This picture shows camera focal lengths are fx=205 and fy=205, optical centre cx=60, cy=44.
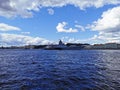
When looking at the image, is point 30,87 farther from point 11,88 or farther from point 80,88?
point 80,88

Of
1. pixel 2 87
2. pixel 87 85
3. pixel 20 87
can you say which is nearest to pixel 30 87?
pixel 20 87

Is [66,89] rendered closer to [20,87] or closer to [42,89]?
[42,89]

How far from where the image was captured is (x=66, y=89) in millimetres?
17266

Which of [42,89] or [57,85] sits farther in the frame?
[57,85]

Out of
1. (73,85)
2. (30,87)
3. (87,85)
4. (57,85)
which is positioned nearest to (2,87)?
(30,87)

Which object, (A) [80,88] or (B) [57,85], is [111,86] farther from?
(B) [57,85]

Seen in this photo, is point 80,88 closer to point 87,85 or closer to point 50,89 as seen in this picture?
point 87,85

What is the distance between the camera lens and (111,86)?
18281 mm

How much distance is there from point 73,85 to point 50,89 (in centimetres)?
276

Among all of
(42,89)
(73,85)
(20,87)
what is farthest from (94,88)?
(20,87)

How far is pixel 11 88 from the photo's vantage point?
683 inches

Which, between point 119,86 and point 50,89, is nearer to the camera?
point 50,89

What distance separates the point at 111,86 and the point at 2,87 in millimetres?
9573

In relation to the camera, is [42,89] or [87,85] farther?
[87,85]
